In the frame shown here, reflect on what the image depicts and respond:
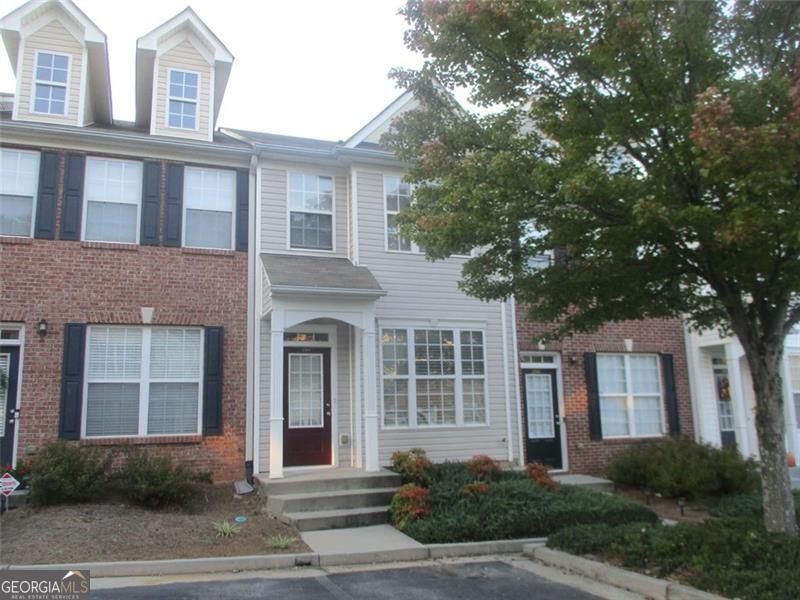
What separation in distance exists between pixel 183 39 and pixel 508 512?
33.9 ft

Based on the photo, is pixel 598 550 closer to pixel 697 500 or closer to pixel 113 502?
pixel 697 500

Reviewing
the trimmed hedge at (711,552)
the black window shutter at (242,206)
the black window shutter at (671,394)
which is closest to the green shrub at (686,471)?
the black window shutter at (671,394)

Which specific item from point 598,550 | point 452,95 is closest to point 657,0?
point 452,95

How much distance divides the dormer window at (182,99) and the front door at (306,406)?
4.74 m

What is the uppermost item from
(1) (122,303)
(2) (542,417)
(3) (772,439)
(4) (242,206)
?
(4) (242,206)

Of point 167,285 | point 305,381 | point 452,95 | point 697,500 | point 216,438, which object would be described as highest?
point 452,95

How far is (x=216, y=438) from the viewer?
10.9 meters

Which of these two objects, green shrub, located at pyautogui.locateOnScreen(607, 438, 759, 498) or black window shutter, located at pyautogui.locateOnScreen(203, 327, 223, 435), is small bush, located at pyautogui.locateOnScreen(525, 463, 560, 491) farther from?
black window shutter, located at pyautogui.locateOnScreen(203, 327, 223, 435)

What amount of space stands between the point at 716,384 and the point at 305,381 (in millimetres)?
9653

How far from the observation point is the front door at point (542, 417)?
42.7 feet

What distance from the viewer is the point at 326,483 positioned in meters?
9.98

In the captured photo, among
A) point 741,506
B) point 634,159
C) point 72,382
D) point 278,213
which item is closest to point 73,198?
point 72,382

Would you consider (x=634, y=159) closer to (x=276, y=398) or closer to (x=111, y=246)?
(x=276, y=398)

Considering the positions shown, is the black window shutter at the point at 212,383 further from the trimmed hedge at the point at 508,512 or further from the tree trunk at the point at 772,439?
the tree trunk at the point at 772,439
